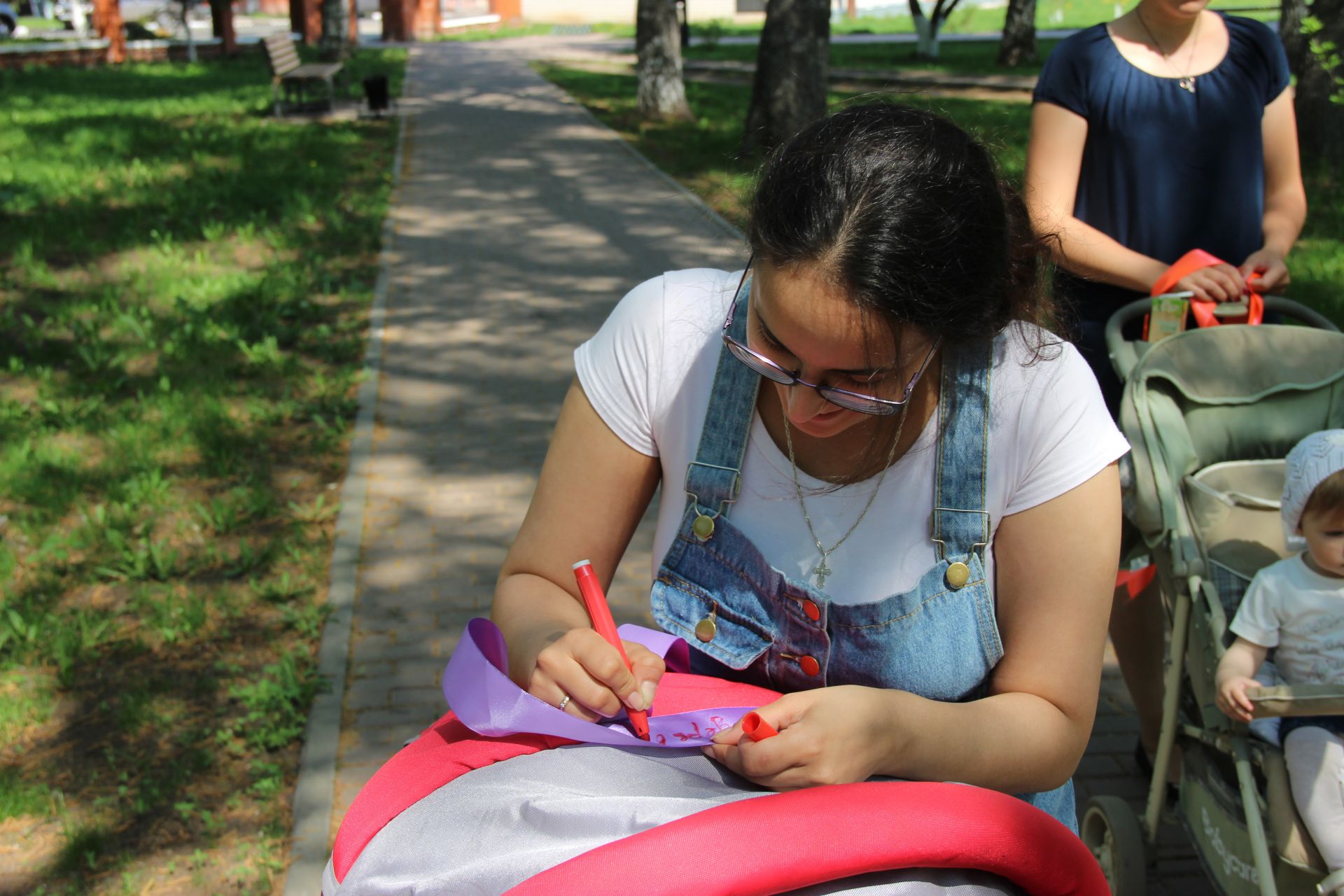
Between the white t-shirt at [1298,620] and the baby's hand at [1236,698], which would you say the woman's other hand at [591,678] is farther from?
the white t-shirt at [1298,620]

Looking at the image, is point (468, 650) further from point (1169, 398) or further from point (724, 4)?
point (724, 4)

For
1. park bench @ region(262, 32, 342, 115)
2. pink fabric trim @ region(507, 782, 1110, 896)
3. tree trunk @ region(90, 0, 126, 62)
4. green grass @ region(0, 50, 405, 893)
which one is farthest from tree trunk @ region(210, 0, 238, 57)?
pink fabric trim @ region(507, 782, 1110, 896)

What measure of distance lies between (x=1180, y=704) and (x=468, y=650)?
182cm

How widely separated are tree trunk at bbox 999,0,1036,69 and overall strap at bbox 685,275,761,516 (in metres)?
23.4

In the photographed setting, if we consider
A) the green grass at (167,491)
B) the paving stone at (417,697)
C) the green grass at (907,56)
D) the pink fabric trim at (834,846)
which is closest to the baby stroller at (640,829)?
the pink fabric trim at (834,846)

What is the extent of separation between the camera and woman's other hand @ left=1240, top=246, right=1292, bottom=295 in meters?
2.93

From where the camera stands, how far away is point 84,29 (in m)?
32.6

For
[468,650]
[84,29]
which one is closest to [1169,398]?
[468,650]

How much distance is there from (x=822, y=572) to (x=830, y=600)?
2.0 inches

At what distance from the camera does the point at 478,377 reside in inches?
272

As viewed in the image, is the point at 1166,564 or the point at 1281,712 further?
the point at 1166,564

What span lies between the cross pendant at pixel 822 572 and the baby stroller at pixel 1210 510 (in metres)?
1.07

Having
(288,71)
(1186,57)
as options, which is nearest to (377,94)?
(288,71)

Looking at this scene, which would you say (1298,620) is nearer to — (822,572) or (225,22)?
(822,572)
